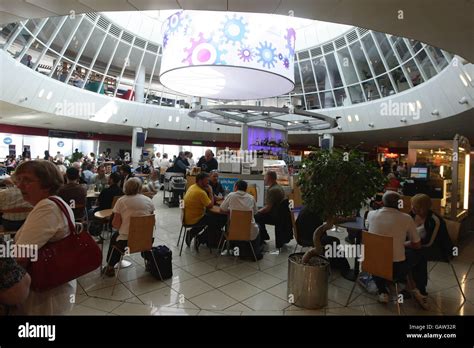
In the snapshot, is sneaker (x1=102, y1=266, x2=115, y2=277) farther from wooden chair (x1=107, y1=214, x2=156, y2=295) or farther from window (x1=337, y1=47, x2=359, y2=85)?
window (x1=337, y1=47, x2=359, y2=85)

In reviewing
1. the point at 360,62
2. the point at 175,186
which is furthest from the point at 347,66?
the point at 175,186

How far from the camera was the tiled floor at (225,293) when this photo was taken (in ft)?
9.27

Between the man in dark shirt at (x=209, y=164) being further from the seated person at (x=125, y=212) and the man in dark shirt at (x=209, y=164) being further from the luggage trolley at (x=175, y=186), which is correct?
the seated person at (x=125, y=212)

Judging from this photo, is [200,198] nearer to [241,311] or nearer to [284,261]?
[284,261]

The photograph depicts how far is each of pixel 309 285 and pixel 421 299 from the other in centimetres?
119

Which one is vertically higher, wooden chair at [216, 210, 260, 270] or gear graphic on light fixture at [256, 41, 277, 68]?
gear graphic on light fixture at [256, 41, 277, 68]

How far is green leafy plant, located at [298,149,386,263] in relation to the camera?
2.74 metres

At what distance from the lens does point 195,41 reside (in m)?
4.14

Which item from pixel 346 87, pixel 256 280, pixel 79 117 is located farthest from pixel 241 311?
pixel 346 87

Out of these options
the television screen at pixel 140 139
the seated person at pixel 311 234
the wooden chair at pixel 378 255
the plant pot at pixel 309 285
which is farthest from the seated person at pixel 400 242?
the television screen at pixel 140 139

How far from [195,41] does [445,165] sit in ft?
20.7

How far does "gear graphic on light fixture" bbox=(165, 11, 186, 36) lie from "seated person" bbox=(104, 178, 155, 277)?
8.36 feet

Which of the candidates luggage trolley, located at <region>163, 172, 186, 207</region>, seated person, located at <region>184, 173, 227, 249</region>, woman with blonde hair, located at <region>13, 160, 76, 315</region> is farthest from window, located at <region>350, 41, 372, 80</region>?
woman with blonde hair, located at <region>13, 160, 76, 315</region>

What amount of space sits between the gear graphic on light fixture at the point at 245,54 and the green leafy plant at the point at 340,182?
1930 millimetres
